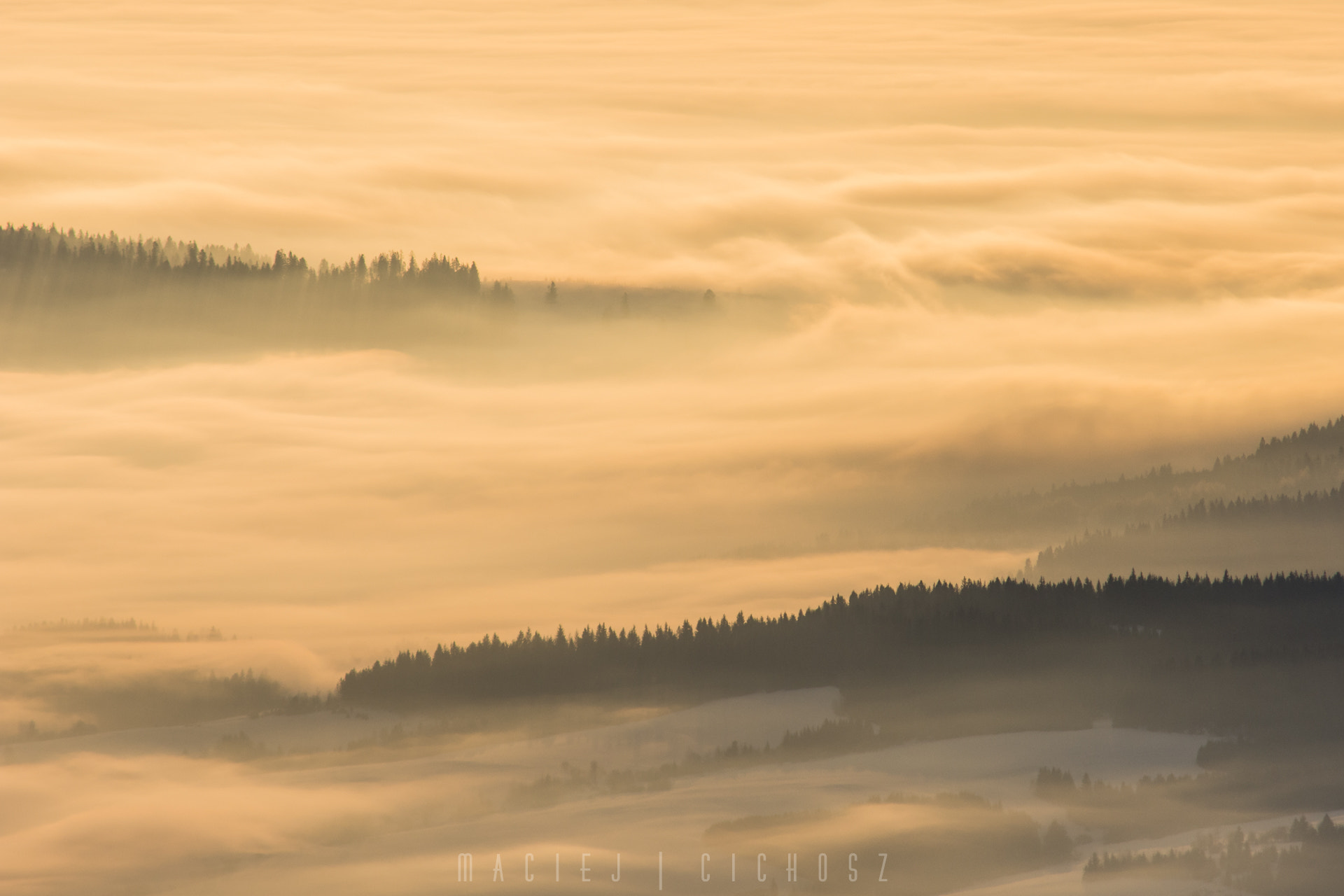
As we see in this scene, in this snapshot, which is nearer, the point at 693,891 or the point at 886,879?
the point at 693,891

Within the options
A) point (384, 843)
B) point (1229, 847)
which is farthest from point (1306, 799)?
point (384, 843)

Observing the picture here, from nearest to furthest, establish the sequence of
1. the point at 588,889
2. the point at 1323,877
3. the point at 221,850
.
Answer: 1. the point at 588,889
2. the point at 1323,877
3. the point at 221,850

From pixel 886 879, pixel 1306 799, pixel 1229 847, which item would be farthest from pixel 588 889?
pixel 1306 799

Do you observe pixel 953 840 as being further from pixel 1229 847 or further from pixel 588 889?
pixel 588 889

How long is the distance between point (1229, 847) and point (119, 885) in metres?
134

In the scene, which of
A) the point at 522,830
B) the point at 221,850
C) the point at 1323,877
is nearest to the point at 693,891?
the point at 522,830

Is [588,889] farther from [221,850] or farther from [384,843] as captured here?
[221,850]

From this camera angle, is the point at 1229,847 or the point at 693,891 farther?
the point at 1229,847

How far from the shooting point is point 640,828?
7372 inches

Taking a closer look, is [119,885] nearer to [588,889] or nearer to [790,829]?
[588,889]

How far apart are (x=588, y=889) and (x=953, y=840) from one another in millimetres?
48667

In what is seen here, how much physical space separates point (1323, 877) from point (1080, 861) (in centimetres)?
2768

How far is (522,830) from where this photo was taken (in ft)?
644

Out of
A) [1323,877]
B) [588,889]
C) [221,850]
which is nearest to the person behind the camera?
[588,889]
